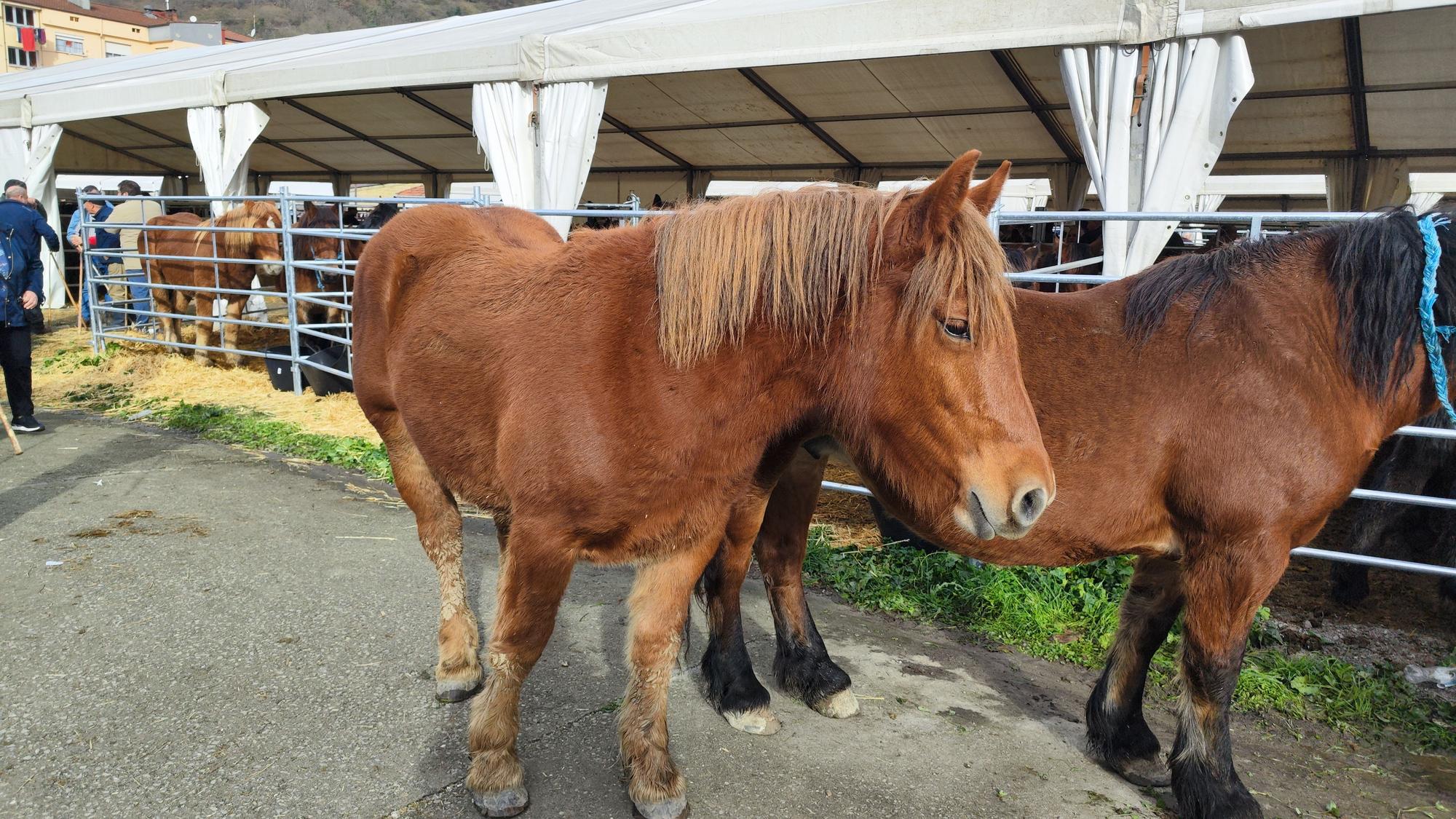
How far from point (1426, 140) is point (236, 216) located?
43.3ft

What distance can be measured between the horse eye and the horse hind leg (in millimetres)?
2095

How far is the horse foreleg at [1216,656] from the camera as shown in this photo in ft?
8.13

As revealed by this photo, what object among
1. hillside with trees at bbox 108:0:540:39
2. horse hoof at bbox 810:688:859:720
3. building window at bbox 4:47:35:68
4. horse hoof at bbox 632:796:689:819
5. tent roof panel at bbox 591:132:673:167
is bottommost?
horse hoof at bbox 810:688:859:720

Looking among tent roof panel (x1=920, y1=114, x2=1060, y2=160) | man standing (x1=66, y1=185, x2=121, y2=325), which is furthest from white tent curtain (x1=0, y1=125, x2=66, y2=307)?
tent roof panel (x1=920, y1=114, x2=1060, y2=160)

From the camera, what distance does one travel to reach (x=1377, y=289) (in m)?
2.51

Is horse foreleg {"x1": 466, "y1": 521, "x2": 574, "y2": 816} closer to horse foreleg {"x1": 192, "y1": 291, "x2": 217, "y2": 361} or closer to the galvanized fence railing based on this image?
the galvanized fence railing

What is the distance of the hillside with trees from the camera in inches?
3583

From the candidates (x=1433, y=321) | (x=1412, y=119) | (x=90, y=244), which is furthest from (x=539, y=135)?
(x=1412, y=119)

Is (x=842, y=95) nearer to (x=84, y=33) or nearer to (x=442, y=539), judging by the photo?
(x=442, y=539)

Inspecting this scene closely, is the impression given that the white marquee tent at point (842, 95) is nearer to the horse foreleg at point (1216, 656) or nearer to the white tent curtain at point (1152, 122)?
the white tent curtain at point (1152, 122)

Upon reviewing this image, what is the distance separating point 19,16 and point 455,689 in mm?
76789

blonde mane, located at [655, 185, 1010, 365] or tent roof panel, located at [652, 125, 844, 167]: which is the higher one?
tent roof panel, located at [652, 125, 844, 167]

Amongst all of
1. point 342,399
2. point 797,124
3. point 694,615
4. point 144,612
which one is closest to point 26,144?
point 342,399

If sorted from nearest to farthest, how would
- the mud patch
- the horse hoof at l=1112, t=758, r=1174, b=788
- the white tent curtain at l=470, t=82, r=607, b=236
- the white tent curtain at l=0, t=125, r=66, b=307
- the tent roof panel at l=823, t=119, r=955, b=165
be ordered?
the horse hoof at l=1112, t=758, r=1174, b=788 → the mud patch → the white tent curtain at l=470, t=82, r=607, b=236 → the tent roof panel at l=823, t=119, r=955, b=165 → the white tent curtain at l=0, t=125, r=66, b=307
